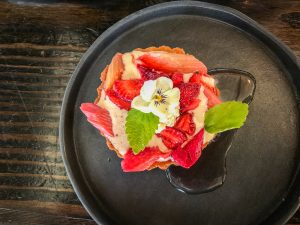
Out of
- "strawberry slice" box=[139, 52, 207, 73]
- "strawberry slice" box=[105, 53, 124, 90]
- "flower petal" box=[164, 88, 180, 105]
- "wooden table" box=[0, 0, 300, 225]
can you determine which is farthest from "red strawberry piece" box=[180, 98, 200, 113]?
"wooden table" box=[0, 0, 300, 225]

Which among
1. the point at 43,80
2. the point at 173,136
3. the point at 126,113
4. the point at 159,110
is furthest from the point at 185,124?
the point at 43,80

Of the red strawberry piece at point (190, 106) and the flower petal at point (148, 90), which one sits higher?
the flower petal at point (148, 90)

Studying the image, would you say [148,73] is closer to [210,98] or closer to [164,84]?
[164,84]

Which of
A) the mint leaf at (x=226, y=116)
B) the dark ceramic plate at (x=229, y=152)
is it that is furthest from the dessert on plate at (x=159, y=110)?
the dark ceramic plate at (x=229, y=152)

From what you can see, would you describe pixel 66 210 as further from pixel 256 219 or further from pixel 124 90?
pixel 256 219

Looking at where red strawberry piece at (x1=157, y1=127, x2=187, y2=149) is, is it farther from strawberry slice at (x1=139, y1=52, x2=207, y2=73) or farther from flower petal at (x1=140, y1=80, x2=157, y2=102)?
strawberry slice at (x1=139, y1=52, x2=207, y2=73)

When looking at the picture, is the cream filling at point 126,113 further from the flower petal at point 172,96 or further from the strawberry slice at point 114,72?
the flower petal at point 172,96
